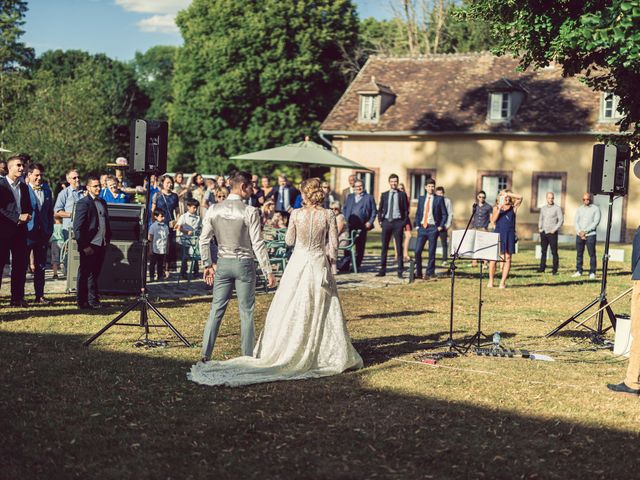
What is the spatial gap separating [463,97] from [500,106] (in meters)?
1.97

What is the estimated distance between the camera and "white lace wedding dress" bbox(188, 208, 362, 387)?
8.53m

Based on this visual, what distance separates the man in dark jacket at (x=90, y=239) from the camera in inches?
471

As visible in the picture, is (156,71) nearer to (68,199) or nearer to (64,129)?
(64,129)

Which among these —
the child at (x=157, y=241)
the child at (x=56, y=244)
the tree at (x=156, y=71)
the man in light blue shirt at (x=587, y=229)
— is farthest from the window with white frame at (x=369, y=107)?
the tree at (x=156, y=71)

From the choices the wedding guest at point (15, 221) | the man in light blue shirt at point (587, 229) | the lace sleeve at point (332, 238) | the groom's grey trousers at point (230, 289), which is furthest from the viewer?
the man in light blue shirt at point (587, 229)

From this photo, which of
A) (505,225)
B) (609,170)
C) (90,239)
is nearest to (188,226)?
(90,239)

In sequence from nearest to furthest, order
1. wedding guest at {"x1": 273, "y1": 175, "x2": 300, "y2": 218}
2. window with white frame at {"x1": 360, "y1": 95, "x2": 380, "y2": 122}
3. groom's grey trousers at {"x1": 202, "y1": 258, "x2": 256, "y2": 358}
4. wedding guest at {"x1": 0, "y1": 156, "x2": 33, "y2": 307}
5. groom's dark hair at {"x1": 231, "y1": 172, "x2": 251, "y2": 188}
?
groom's dark hair at {"x1": 231, "y1": 172, "x2": 251, "y2": 188}
groom's grey trousers at {"x1": 202, "y1": 258, "x2": 256, "y2": 358}
wedding guest at {"x1": 0, "y1": 156, "x2": 33, "y2": 307}
wedding guest at {"x1": 273, "y1": 175, "x2": 300, "y2": 218}
window with white frame at {"x1": 360, "y1": 95, "x2": 380, "y2": 122}

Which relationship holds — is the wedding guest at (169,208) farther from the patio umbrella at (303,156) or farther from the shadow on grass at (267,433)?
the shadow on grass at (267,433)

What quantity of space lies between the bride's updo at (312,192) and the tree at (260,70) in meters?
35.9

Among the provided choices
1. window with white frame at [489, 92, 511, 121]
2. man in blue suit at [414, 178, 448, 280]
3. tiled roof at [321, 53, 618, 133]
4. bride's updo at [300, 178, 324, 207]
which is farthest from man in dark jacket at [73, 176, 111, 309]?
window with white frame at [489, 92, 511, 121]

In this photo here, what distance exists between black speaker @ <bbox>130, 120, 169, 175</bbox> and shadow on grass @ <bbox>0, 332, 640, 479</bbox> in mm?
2803

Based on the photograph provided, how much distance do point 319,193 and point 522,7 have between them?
3795 millimetres

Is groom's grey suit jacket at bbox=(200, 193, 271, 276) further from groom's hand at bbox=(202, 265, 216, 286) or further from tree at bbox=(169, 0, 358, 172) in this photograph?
tree at bbox=(169, 0, 358, 172)

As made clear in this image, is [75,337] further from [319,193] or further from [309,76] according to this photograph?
[309,76]
